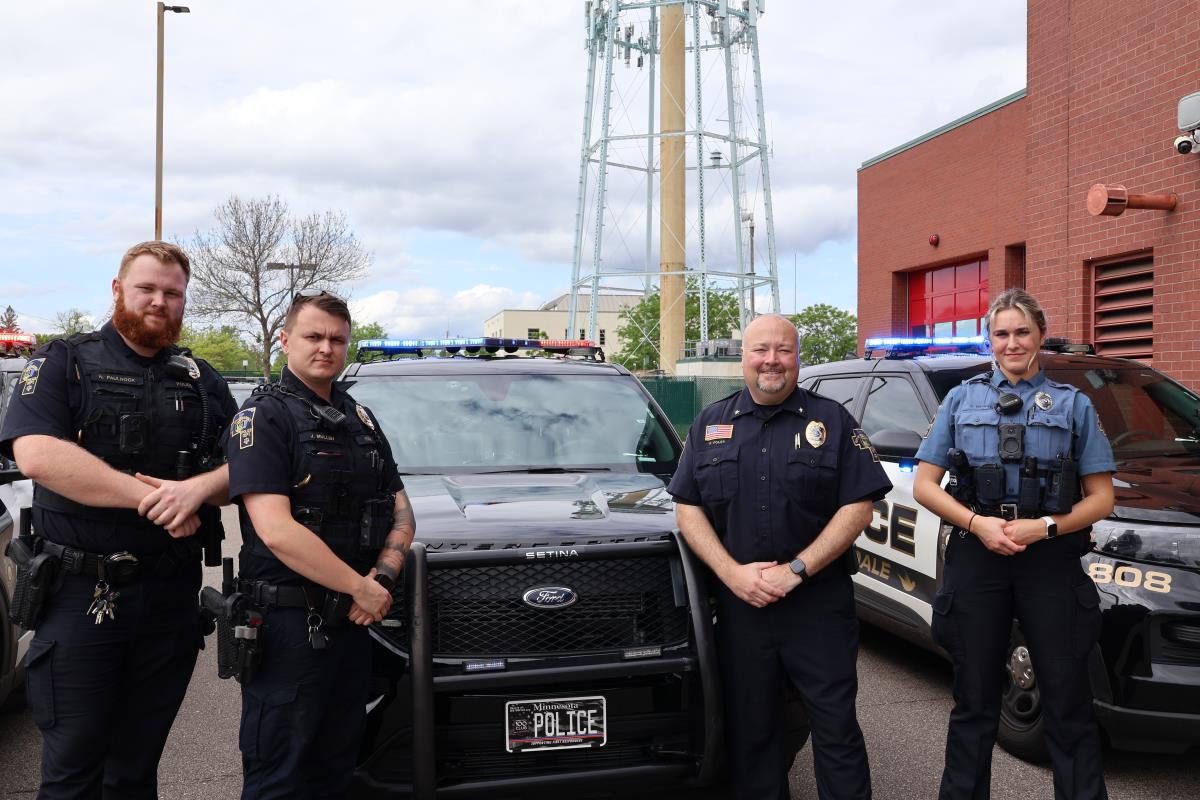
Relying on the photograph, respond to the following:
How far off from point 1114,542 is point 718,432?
1679 mm

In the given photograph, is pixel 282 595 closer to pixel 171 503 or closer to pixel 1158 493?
pixel 171 503

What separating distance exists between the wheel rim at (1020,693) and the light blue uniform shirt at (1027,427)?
1106mm

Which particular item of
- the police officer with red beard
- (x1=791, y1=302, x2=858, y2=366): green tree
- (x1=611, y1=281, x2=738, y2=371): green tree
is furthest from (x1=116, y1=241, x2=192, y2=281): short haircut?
(x1=791, y1=302, x2=858, y2=366): green tree

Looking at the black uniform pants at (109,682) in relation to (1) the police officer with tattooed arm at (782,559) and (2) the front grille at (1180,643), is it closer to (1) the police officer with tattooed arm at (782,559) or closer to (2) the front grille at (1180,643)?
(1) the police officer with tattooed arm at (782,559)

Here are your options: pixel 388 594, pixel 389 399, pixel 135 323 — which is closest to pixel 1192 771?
pixel 388 594

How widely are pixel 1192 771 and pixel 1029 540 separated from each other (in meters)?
1.79

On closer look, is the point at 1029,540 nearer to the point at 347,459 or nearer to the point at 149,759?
the point at 347,459

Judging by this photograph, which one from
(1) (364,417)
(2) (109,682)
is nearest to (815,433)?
(1) (364,417)

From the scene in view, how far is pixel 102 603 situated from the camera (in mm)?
2908

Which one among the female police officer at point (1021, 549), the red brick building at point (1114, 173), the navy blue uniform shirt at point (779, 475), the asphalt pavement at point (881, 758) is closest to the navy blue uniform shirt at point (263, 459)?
the navy blue uniform shirt at point (779, 475)

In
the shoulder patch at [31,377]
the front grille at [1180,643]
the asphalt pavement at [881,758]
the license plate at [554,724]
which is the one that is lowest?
the asphalt pavement at [881,758]

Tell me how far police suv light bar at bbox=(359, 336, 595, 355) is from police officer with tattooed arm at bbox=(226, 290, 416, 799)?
2602mm

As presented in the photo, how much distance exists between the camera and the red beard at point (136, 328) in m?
3.07

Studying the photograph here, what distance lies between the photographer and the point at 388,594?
2986mm
